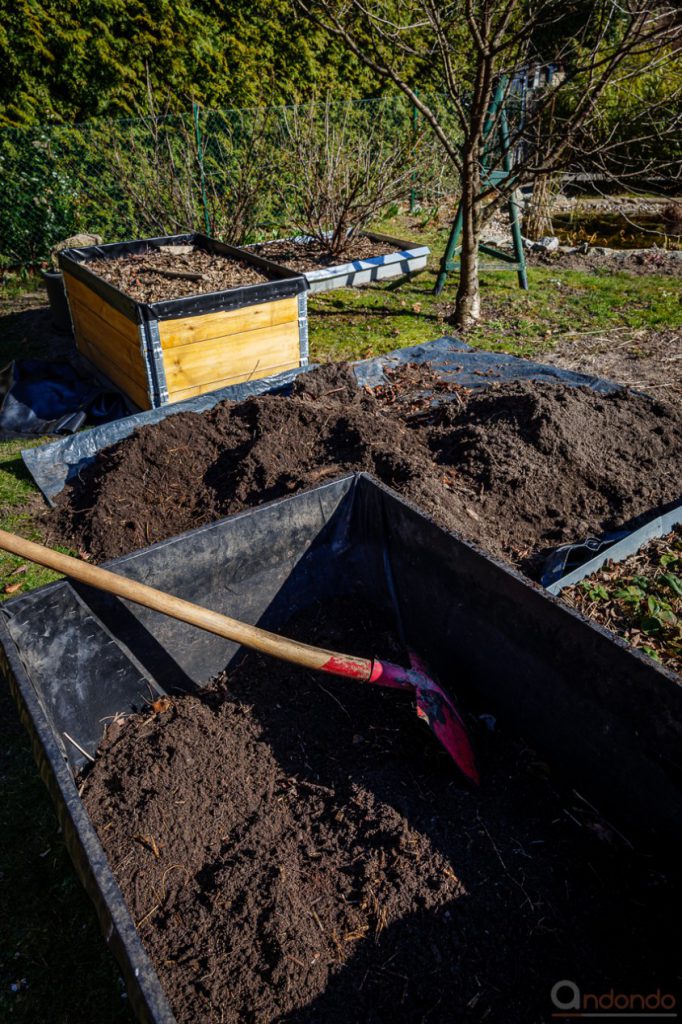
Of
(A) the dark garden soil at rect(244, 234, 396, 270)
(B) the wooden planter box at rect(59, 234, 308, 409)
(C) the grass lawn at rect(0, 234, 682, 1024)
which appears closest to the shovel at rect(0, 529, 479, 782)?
(C) the grass lawn at rect(0, 234, 682, 1024)

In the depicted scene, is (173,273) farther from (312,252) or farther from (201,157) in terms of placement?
(201,157)

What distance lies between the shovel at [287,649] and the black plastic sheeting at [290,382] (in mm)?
2137

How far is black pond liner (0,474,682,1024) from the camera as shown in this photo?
2.00m

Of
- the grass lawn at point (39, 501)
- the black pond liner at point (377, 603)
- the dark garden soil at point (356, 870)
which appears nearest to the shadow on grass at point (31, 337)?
the grass lawn at point (39, 501)

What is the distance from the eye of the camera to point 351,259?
855 centimetres

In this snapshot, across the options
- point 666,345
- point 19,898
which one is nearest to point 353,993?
point 19,898

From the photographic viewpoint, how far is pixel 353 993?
1.87 metres

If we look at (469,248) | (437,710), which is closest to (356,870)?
(437,710)

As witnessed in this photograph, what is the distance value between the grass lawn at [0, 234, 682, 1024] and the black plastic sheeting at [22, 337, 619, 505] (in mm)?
242

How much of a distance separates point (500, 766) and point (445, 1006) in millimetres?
815

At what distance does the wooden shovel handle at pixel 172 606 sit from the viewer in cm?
215

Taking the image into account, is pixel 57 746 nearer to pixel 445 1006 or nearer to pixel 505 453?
pixel 445 1006

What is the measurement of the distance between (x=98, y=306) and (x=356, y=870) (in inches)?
188

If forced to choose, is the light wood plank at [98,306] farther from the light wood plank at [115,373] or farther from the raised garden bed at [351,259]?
the raised garden bed at [351,259]
